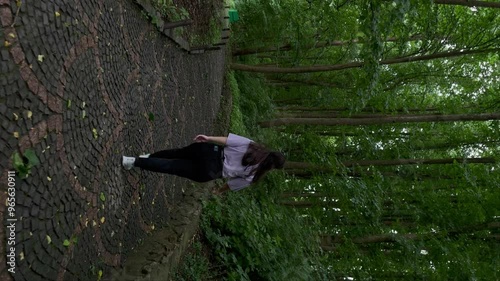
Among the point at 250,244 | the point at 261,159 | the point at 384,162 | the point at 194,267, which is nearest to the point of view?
the point at 261,159

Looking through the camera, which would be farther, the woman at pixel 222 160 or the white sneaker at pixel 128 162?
the woman at pixel 222 160

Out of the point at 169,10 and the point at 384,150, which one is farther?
the point at 384,150

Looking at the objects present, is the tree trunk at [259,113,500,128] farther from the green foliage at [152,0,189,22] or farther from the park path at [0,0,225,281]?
the park path at [0,0,225,281]

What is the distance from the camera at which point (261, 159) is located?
5160 mm

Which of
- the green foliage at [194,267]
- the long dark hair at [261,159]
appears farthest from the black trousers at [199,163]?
the green foliage at [194,267]

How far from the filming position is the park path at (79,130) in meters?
2.99

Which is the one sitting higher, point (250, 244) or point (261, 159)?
point (261, 159)

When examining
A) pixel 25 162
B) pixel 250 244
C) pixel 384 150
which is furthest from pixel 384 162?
pixel 25 162

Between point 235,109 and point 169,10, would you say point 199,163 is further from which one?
point 235,109

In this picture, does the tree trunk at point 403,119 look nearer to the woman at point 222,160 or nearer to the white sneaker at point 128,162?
the woman at point 222,160

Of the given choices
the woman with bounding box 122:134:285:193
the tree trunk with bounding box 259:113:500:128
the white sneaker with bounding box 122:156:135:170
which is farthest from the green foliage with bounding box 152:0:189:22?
the tree trunk with bounding box 259:113:500:128

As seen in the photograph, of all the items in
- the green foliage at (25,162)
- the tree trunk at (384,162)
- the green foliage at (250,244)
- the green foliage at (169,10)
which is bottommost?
the green foliage at (250,244)

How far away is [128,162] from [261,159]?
1434 millimetres

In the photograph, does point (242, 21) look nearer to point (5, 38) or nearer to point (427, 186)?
point (427, 186)
